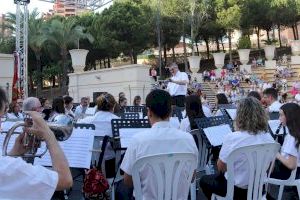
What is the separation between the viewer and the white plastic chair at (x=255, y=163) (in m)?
4.09

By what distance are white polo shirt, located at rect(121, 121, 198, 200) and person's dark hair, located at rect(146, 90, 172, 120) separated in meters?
0.08

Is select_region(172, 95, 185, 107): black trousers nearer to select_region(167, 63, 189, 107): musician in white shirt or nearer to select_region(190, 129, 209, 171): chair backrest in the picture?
select_region(167, 63, 189, 107): musician in white shirt

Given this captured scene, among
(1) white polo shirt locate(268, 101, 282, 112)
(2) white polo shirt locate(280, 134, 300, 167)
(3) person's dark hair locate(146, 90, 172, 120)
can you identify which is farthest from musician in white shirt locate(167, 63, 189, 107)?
(3) person's dark hair locate(146, 90, 172, 120)

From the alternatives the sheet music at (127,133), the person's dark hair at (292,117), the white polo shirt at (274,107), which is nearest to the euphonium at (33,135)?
the sheet music at (127,133)

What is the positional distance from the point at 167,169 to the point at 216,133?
6.45ft

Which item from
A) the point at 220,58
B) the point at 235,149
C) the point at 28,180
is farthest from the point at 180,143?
the point at 220,58

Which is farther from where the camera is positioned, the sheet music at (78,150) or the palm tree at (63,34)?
the palm tree at (63,34)

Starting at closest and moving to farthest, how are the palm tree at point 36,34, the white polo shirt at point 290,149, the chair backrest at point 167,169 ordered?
1. the chair backrest at point 167,169
2. the white polo shirt at point 290,149
3. the palm tree at point 36,34

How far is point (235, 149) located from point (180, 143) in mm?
659

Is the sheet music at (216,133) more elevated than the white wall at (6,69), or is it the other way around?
the white wall at (6,69)

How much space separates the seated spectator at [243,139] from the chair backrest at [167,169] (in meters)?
0.72

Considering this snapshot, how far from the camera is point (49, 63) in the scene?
43531mm

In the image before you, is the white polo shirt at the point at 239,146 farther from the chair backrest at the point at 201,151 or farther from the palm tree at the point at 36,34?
the palm tree at the point at 36,34

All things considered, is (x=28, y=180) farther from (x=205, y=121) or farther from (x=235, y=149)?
(x=205, y=121)
